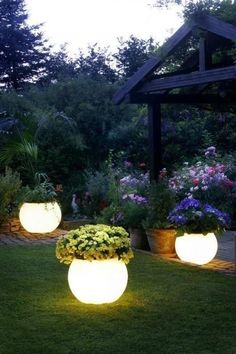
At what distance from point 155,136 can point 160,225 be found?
231cm

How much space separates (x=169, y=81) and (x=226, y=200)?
240cm

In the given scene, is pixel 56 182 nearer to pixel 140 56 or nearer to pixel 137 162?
pixel 137 162

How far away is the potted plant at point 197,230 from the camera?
6.38m

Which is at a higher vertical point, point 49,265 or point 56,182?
point 56,182

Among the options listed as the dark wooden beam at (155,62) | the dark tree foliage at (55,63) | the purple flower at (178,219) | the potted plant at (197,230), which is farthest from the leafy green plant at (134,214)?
the dark tree foliage at (55,63)

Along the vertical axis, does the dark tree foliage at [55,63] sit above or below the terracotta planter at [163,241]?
above

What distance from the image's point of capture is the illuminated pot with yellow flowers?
4.69 meters

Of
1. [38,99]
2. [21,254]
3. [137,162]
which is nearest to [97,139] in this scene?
[137,162]

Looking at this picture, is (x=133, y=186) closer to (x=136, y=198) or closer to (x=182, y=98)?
(x=136, y=198)

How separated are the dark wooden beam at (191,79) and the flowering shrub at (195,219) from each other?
1.88 metres

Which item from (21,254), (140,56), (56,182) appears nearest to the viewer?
(21,254)

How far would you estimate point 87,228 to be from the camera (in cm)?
506

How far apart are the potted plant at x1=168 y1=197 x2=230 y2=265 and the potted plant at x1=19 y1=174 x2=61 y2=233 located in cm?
315

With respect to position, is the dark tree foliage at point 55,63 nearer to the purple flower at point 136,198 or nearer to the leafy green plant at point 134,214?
the purple flower at point 136,198
